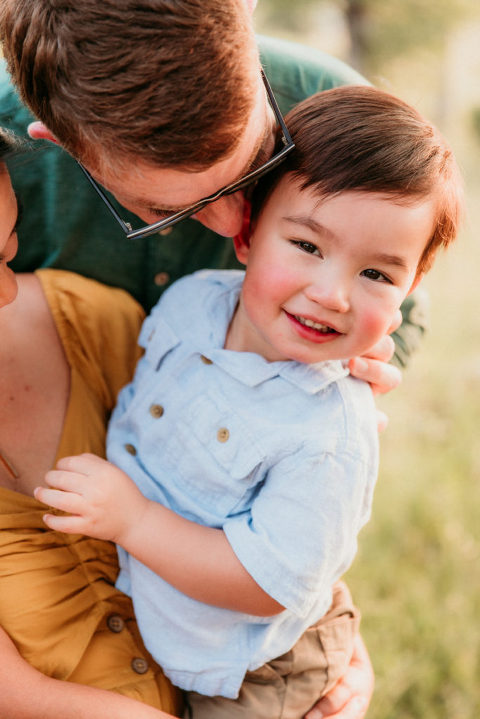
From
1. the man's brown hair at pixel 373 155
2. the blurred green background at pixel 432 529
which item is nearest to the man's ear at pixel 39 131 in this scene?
the man's brown hair at pixel 373 155

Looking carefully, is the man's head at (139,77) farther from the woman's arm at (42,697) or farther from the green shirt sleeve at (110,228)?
the woman's arm at (42,697)

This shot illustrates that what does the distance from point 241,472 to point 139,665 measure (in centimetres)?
59

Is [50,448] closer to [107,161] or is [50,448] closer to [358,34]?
[107,161]

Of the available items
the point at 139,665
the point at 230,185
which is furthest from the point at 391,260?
the point at 139,665

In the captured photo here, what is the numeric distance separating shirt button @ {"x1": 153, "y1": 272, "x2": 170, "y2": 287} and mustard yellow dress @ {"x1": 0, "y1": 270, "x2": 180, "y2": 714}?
0.15 metres

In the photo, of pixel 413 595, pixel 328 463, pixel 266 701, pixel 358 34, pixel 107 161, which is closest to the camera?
pixel 107 161

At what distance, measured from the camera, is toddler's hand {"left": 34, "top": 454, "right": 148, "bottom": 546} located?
177cm

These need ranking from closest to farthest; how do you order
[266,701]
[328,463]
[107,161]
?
[107,161], [328,463], [266,701]

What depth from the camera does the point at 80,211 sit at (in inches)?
86.2

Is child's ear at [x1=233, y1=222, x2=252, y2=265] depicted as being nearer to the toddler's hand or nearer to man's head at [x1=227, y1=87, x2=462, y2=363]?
man's head at [x1=227, y1=87, x2=462, y2=363]

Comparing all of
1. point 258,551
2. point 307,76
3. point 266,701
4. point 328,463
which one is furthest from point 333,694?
point 307,76

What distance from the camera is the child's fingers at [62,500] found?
1.76 meters

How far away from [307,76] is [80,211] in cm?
78

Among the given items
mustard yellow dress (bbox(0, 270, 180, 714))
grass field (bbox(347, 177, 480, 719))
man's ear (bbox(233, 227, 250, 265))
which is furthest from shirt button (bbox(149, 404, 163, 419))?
grass field (bbox(347, 177, 480, 719))
